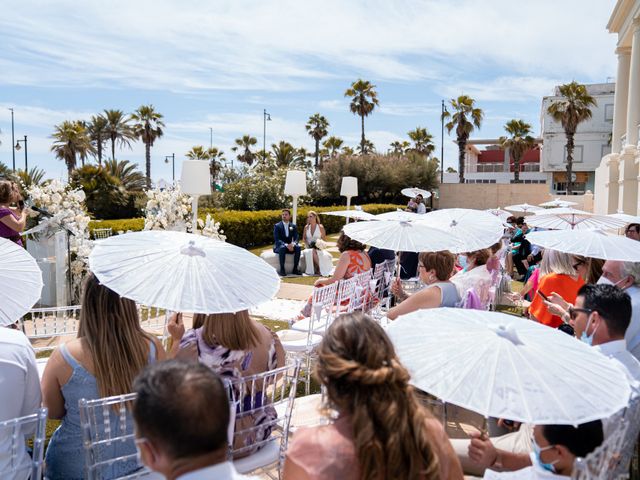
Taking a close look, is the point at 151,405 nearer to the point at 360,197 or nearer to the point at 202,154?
the point at 360,197

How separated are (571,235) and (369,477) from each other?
3.99 metres

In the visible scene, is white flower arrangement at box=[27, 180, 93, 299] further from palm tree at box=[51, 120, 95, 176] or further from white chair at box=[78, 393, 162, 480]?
palm tree at box=[51, 120, 95, 176]

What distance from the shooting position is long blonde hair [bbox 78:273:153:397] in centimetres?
266

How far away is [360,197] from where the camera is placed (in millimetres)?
38562

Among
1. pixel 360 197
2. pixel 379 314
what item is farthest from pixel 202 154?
pixel 379 314

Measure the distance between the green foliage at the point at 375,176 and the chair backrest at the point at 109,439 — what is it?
33.4 metres

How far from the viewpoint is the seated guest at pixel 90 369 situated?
2.66 meters

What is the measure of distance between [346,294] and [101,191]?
26.3m

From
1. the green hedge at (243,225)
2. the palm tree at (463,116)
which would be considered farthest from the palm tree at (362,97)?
the green hedge at (243,225)

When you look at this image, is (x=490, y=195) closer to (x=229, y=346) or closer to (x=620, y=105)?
(x=620, y=105)

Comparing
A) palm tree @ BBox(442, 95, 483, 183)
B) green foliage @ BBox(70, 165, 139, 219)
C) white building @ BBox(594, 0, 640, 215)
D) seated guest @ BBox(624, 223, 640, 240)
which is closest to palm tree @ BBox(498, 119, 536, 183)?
palm tree @ BBox(442, 95, 483, 183)

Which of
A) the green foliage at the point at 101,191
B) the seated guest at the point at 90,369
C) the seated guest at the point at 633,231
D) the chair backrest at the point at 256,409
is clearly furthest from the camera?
the green foliage at the point at 101,191

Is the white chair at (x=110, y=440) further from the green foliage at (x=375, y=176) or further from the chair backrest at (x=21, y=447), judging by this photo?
the green foliage at (x=375, y=176)

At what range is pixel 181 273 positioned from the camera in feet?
9.68
